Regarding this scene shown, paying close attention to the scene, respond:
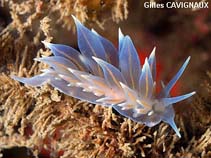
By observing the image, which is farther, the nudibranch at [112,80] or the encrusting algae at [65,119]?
the encrusting algae at [65,119]

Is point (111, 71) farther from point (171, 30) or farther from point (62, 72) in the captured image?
point (171, 30)

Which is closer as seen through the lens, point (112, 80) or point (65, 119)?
point (112, 80)

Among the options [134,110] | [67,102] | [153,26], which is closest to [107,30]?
[153,26]

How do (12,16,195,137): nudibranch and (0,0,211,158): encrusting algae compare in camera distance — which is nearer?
(12,16,195,137): nudibranch

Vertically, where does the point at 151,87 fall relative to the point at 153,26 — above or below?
below
